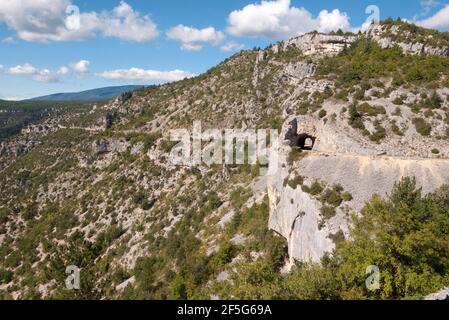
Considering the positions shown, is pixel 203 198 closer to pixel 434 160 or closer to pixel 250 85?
pixel 434 160

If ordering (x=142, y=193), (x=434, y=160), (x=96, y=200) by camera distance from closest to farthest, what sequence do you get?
(x=434, y=160), (x=142, y=193), (x=96, y=200)

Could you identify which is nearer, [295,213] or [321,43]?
[295,213]

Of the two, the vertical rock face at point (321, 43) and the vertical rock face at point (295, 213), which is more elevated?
the vertical rock face at point (321, 43)

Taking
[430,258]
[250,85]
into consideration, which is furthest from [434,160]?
[250,85]

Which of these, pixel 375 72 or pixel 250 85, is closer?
pixel 375 72

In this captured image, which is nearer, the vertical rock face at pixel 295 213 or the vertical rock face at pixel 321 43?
the vertical rock face at pixel 295 213

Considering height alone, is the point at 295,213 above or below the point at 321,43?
below

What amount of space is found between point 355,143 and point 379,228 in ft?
46.0

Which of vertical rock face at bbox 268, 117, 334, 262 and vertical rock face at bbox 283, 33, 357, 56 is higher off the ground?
vertical rock face at bbox 283, 33, 357, 56

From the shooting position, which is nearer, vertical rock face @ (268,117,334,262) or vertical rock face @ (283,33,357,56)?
vertical rock face @ (268,117,334,262)
